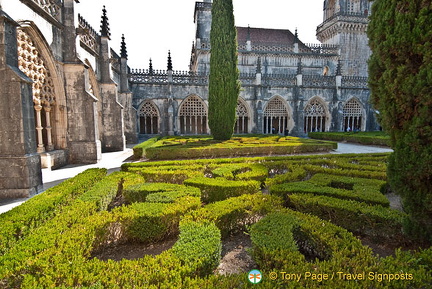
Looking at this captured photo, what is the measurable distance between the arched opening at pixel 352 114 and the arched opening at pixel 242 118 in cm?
1019

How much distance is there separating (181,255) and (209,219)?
91cm

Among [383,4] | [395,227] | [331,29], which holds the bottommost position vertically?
[395,227]

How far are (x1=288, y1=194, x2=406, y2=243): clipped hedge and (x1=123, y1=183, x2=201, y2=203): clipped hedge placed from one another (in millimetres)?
2038

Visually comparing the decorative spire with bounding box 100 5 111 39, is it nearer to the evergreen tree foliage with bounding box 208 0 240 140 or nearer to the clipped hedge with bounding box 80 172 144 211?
the evergreen tree foliage with bounding box 208 0 240 140

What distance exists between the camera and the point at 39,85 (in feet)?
27.3

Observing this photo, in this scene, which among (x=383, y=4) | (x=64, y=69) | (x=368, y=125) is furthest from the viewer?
(x=368, y=125)

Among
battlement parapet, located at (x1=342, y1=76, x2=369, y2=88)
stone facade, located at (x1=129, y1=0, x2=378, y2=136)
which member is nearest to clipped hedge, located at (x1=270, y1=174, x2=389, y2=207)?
stone facade, located at (x1=129, y1=0, x2=378, y2=136)

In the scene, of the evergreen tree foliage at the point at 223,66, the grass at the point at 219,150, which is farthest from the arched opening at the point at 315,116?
the evergreen tree foliage at the point at 223,66

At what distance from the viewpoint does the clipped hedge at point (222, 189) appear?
444 cm

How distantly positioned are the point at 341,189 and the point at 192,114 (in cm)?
1668

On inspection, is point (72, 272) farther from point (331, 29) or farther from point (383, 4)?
point (331, 29)

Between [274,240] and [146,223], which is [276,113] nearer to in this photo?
[146,223]

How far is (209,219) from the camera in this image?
320 cm

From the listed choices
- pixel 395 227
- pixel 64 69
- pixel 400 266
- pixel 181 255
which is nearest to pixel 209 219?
pixel 181 255
